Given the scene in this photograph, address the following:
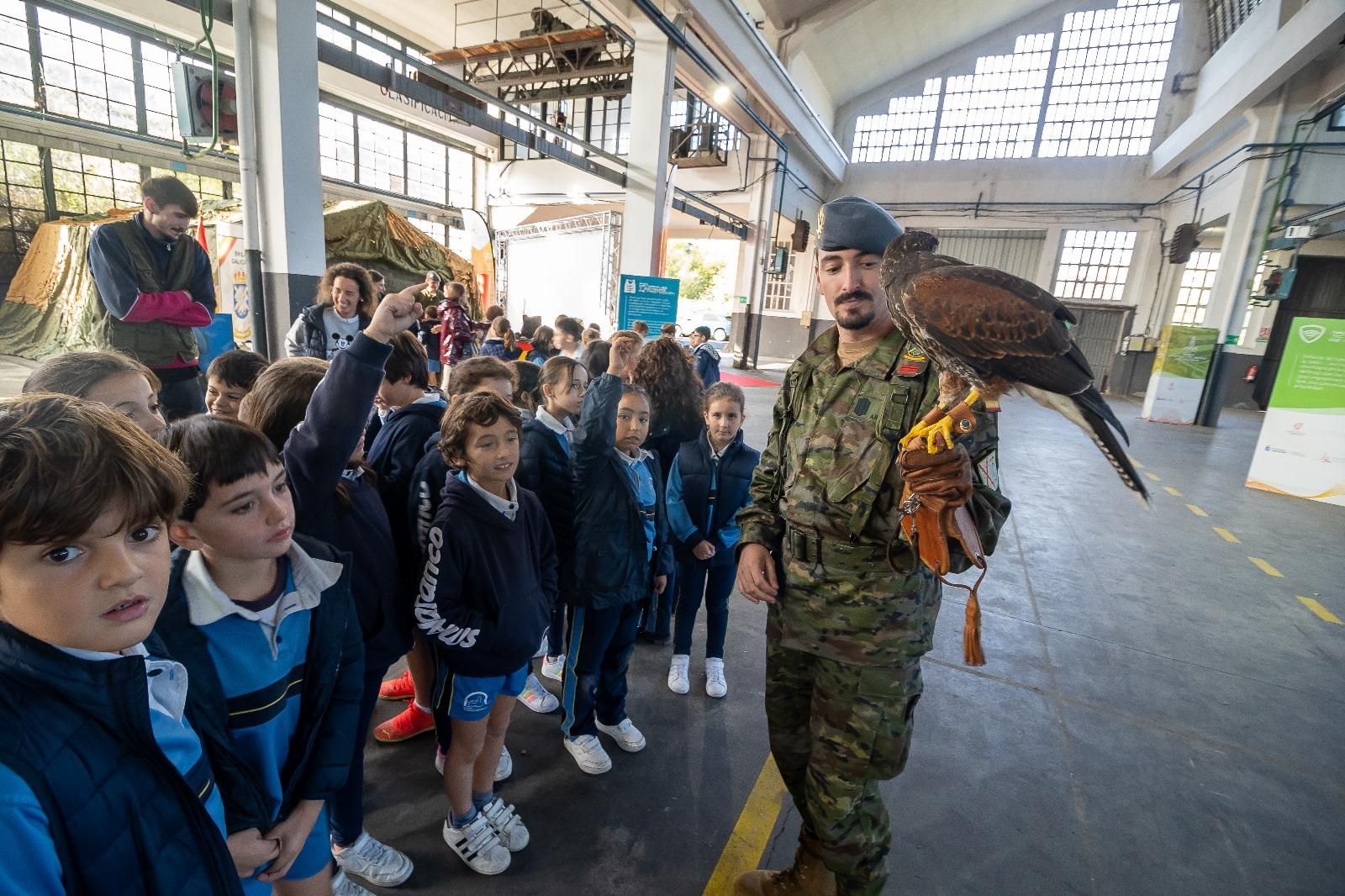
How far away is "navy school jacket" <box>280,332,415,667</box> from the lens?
55.8 inches

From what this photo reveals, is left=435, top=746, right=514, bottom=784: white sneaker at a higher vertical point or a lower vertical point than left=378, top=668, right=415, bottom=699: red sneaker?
higher

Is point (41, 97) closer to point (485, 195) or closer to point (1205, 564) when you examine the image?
point (485, 195)

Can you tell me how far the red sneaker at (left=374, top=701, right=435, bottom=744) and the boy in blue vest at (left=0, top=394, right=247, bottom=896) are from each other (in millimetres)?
1502

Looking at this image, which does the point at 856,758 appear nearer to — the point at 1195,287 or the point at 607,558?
the point at 607,558

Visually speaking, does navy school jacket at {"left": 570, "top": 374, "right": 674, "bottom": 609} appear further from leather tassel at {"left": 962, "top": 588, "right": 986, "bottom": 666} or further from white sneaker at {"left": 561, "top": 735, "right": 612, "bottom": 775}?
leather tassel at {"left": 962, "top": 588, "right": 986, "bottom": 666}

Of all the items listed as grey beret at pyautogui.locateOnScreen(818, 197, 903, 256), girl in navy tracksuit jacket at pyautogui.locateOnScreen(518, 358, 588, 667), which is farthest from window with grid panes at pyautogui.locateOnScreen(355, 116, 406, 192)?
grey beret at pyautogui.locateOnScreen(818, 197, 903, 256)

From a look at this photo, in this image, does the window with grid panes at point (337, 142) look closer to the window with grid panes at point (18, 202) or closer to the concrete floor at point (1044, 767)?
the window with grid panes at point (18, 202)

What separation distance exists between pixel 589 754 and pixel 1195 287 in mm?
22829

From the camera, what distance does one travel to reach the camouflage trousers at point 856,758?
1511mm

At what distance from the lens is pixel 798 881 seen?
169cm

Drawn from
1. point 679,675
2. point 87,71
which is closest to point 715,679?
point 679,675

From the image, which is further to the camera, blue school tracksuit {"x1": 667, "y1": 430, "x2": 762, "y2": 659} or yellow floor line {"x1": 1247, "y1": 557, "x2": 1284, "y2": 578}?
yellow floor line {"x1": 1247, "y1": 557, "x2": 1284, "y2": 578}

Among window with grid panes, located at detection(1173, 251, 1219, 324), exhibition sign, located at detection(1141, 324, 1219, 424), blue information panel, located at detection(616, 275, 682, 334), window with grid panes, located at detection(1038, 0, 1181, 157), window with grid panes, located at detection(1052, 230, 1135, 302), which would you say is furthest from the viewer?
window with grid panes, located at detection(1052, 230, 1135, 302)

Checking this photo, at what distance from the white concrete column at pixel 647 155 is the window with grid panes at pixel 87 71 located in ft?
33.5
